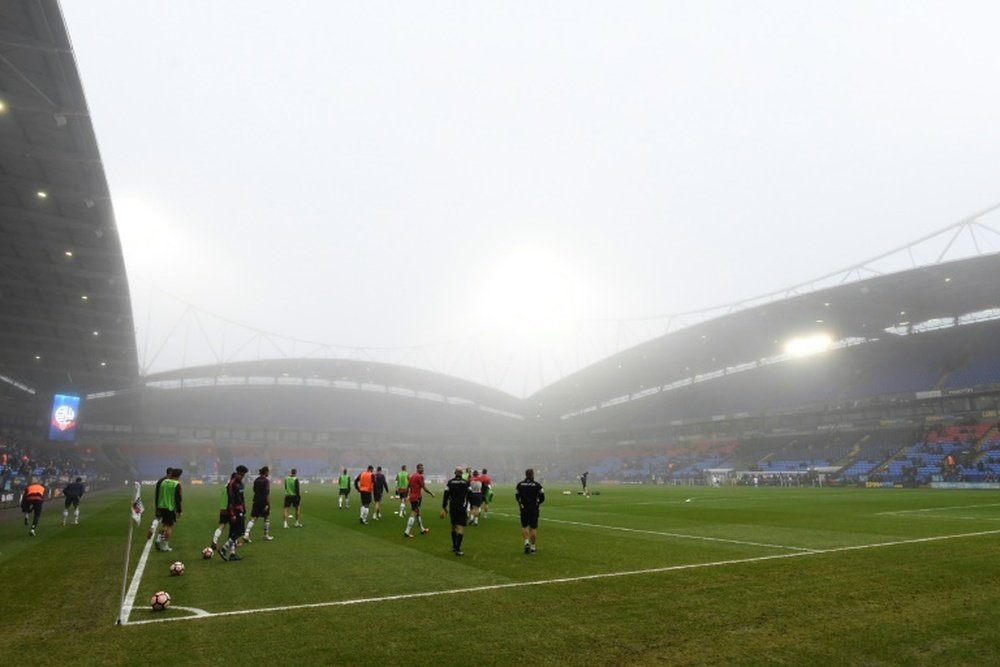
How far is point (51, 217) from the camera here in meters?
26.7

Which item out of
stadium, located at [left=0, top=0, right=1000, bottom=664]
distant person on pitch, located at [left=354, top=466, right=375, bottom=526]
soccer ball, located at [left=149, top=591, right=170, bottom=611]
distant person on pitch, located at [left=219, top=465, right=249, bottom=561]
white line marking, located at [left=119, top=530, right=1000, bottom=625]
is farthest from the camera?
distant person on pitch, located at [left=354, top=466, right=375, bottom=526]

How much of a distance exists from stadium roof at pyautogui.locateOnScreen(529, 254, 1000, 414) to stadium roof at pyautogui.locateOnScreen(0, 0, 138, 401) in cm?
5299

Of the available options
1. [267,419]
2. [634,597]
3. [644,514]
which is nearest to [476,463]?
[267,419]

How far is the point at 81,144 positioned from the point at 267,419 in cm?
8471

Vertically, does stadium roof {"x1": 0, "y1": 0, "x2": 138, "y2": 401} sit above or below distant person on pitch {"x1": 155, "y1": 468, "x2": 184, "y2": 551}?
above

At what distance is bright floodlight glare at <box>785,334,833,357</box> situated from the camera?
6881cm

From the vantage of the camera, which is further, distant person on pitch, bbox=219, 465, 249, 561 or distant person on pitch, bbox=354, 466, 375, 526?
distant person on pitch, bbox=354, 466, 375, 526

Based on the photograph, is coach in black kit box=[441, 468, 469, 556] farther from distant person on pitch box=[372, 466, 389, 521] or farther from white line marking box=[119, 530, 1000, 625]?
distant person on pitch box=[372, 466, 389, 521]

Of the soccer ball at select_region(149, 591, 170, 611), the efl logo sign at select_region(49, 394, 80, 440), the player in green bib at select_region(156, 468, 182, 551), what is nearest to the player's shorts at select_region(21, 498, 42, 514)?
the player in green bib at select_region(156, 468, 182, 551)

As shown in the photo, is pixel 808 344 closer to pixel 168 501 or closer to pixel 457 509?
pixel 457 509

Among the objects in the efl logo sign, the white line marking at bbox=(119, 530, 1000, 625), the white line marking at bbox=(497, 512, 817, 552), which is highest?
the efl logo sign

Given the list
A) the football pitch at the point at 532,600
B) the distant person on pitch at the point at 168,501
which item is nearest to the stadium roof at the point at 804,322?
the football pitch at the point at 532,600

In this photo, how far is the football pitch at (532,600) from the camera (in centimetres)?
626

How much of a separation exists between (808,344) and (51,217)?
72671 mm
